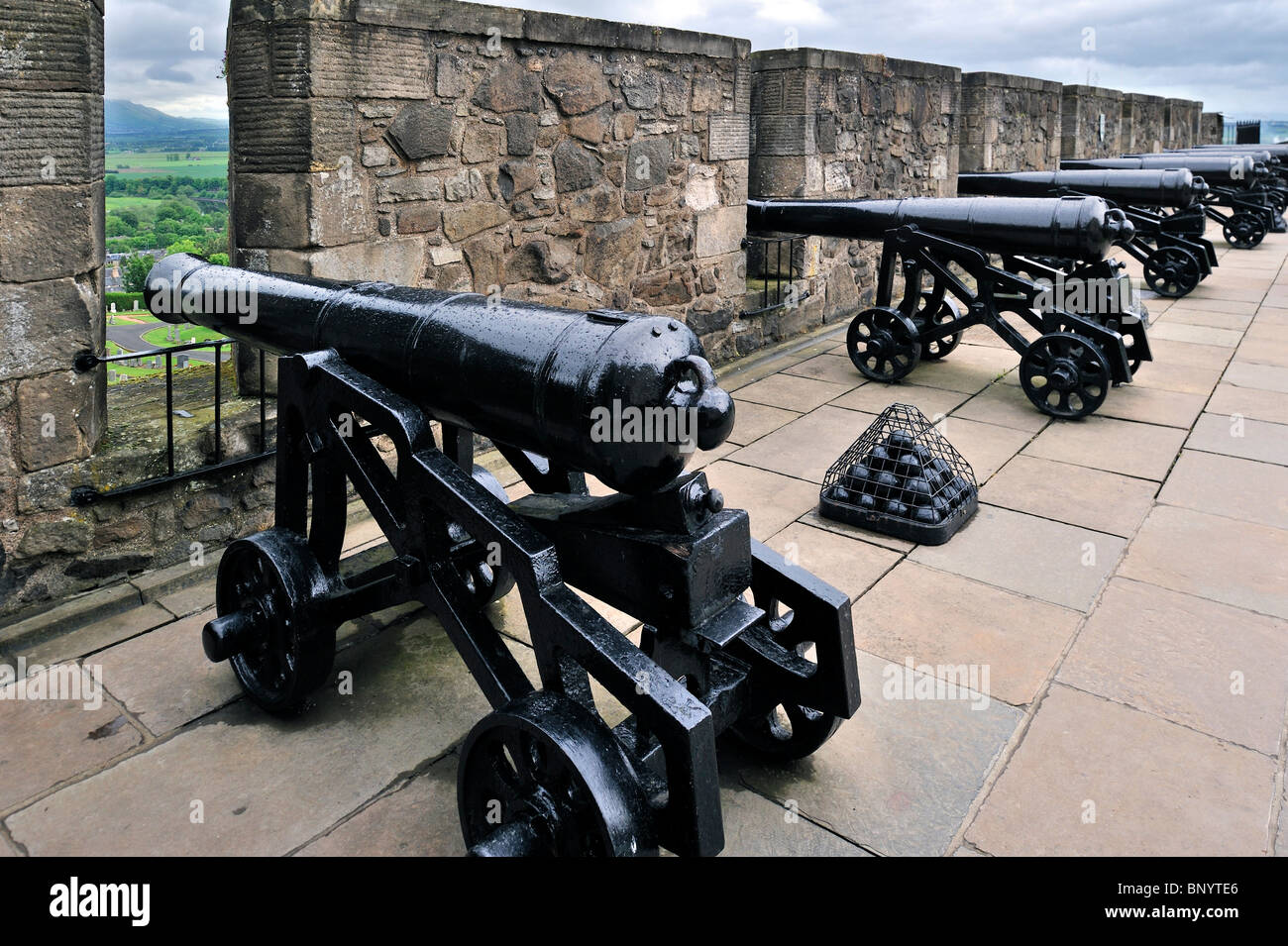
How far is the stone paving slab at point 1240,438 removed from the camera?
539 centimetres

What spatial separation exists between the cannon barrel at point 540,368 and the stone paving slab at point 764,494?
6.70ft

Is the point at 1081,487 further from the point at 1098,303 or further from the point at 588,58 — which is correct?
the point at 588,58

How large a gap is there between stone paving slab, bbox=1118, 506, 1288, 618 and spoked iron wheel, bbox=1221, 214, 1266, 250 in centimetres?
1274

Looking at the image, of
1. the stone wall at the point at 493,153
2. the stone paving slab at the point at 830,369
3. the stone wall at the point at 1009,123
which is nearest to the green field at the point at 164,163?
the stone wall at the point at 493,153

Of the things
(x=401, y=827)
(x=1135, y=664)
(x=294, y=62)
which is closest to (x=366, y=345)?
(x=401, y=827)

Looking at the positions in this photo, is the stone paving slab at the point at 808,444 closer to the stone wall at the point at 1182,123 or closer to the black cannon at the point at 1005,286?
the black cannon at the point at 1005,286

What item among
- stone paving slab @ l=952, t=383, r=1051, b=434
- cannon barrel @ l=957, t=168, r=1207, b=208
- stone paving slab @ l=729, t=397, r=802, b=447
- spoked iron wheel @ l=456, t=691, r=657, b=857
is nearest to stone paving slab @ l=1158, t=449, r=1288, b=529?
stone paving slab @ l=952, t=383, r=1051, b=434

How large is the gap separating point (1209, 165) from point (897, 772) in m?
14.3

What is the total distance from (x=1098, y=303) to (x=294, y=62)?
522 centimetres

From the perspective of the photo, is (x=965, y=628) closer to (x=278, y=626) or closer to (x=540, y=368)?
(x=540, y=368)

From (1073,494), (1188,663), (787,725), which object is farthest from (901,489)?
(787,725)

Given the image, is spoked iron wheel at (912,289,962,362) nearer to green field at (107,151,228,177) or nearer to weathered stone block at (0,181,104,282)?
green field at (107,151,228,177)

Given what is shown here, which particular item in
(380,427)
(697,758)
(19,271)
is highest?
(19,271)

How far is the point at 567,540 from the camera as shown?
94.5 inches
